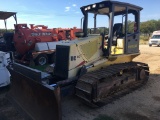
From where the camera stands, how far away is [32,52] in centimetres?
1126

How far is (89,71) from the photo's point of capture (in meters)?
5.61

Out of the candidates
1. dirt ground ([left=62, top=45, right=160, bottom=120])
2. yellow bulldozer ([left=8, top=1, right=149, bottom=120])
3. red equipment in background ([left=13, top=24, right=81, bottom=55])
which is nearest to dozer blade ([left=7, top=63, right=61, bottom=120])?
yellow bulldozer ([left=8, top=1, right=149, bottom=120])

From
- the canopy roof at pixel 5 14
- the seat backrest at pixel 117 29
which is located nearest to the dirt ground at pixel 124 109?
the seat backrest at pixel 117 29

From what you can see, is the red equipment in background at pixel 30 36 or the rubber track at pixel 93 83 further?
Result: the red equipment in background at pixel 30 36

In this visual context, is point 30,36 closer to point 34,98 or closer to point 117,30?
point 117,30

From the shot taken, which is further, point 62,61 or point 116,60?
point 116,60

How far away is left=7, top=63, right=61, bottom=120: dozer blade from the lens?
3.87 m

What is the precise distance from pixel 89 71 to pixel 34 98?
5.93 feet

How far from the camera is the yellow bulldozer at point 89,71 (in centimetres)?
434

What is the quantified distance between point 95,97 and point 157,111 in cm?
165

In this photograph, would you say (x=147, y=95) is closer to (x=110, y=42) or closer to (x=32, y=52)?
(x=110, y=42)

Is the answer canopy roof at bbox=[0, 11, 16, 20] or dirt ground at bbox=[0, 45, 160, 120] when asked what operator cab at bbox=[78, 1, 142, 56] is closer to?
dirt ground at bbox=[0, 45, 160, 120]

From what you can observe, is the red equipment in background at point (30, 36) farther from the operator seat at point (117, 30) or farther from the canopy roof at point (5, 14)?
the operator seat at point (117, 30)

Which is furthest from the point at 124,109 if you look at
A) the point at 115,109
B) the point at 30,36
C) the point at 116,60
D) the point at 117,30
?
the point at 30,36
